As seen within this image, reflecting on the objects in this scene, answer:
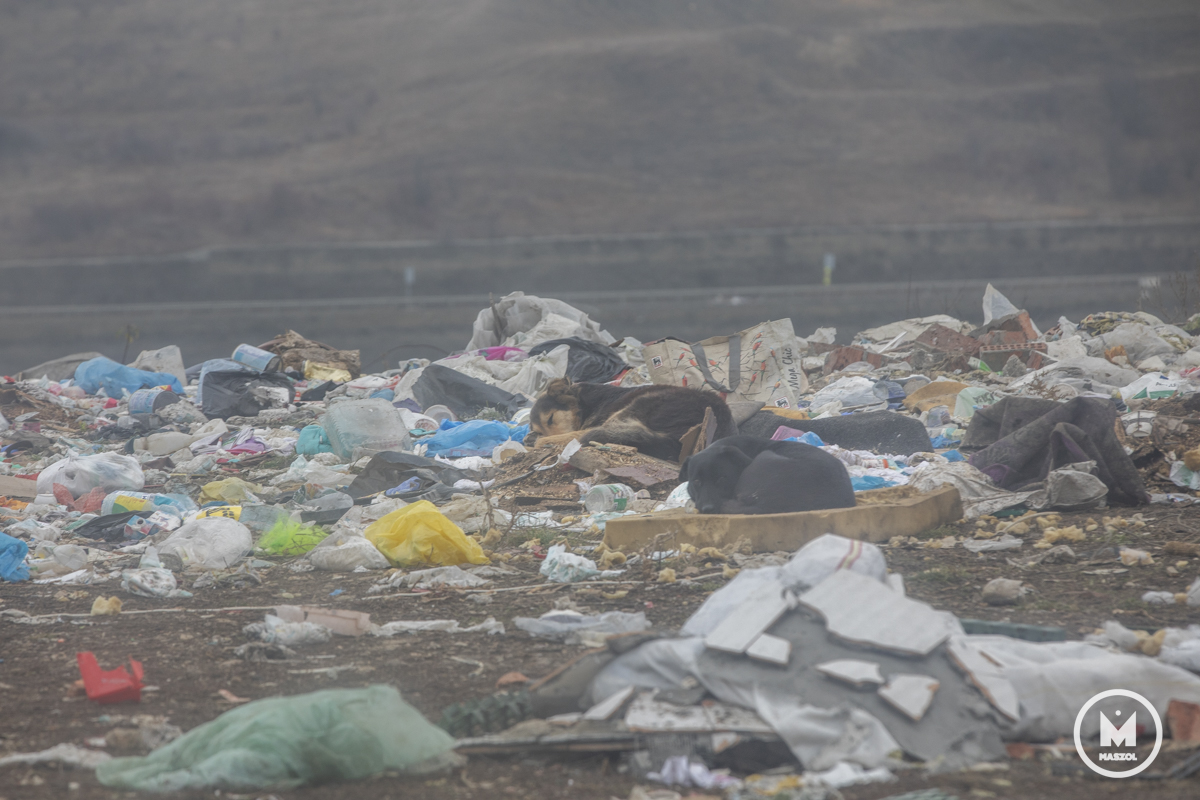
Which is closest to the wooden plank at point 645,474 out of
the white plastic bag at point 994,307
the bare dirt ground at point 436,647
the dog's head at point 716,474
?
the dog's head at point 716,474

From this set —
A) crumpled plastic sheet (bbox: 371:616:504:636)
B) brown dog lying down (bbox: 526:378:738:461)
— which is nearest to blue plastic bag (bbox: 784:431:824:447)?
brown dog lying down (bbox: 526:378:738:461)

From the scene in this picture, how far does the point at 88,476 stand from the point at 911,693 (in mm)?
5043

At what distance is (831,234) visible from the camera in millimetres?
23750

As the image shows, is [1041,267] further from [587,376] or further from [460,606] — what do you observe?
[460,606]

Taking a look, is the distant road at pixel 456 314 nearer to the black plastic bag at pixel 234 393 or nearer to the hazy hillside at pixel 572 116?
the black plastic bag at pixel 234 393

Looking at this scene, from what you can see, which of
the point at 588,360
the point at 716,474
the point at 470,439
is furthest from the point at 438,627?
the point at 588,360

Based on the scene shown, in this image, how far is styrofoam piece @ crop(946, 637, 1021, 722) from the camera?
2.31 meters

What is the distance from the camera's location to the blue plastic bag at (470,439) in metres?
6.76

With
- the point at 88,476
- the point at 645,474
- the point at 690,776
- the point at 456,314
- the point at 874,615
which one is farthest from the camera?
the point at 456,314

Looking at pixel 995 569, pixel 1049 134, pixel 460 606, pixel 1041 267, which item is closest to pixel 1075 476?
pixel 995 569

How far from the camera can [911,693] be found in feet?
7.48

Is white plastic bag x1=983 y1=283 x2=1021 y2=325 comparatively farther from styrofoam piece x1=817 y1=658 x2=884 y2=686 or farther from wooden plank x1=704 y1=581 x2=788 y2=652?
styrofoam piece x1=817 y1=658 x2=884 y2=686

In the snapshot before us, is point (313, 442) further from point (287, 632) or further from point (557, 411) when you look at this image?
point (287, 632)

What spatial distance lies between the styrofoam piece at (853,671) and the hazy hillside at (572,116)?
33225 millimetres
